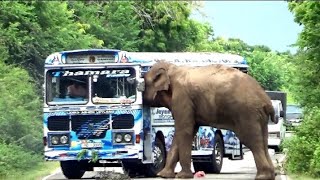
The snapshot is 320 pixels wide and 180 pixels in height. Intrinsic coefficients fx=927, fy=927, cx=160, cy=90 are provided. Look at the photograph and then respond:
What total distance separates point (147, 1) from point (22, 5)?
1444cm

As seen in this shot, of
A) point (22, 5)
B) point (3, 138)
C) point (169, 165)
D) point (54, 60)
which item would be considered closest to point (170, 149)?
point (169, 165)

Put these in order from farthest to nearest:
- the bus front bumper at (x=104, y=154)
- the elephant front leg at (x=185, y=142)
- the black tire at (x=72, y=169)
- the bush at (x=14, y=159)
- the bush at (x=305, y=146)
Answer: the bush at (x=14, y=159), the black tire at (x=72, y=169), the bush at (x=305, y=146), the bus front bumper at (x=104, y=154), the elephant front leg at (x=185, y=142)

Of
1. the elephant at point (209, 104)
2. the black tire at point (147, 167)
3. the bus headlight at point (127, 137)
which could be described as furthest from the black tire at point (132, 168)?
the elephant at point (209, 104)

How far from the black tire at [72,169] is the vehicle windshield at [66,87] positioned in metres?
1.66

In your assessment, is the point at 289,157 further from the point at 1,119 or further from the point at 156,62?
the point at 1,119

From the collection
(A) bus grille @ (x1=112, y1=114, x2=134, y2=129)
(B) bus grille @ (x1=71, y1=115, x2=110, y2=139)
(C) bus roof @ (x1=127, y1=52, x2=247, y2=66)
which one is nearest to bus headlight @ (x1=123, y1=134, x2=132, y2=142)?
(A) bus grille @ (x1=112, y1=114, x2=134, y2=129)

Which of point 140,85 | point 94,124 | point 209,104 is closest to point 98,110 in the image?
point 94,124

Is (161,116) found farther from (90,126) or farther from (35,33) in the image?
(35,33)

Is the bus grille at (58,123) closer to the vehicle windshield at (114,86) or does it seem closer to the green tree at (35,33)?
the vehicle windshield at (114,86)

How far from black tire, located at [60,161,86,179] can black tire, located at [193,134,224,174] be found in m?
3.29

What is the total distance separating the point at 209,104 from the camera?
19.7 m

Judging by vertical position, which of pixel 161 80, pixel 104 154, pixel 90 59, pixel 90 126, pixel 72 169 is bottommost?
pixel 72 169

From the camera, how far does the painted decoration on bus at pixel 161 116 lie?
2192 cm

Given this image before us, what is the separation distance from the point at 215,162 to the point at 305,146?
113 inches
